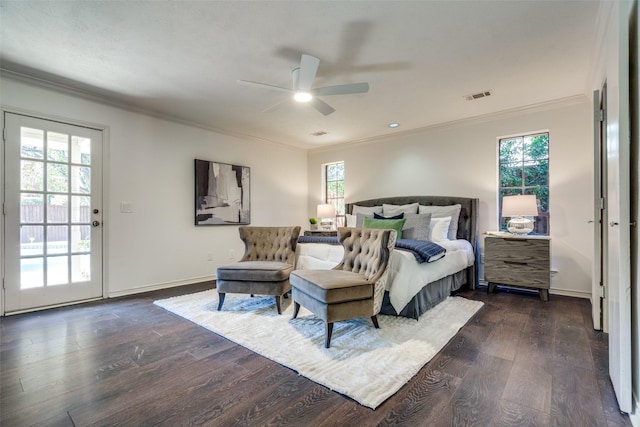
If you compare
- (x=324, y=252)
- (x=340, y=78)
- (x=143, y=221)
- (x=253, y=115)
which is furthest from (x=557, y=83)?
(x=143, y=221)

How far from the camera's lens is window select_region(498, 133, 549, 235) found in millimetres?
3887

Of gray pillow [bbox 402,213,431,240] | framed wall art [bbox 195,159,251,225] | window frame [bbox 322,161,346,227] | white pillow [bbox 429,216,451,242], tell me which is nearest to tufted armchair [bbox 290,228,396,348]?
gray pillow [bbox 402,213,431,240]

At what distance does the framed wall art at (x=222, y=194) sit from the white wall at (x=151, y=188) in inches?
4.2

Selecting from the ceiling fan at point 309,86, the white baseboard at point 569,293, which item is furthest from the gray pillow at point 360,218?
the white baseboard at point 569,293

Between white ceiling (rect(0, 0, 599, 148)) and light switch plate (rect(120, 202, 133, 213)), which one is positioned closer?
white ceiling (rect(0, 0, 599, 148))

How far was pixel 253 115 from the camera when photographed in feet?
13.7

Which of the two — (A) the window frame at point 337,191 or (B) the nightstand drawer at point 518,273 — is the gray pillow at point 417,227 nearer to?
(B) the nightstand drawer at point 518,273

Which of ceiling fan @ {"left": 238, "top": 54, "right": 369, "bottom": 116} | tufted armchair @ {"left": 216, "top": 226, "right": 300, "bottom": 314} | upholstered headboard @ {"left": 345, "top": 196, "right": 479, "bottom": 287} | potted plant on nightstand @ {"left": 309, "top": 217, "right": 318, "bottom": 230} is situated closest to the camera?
ceiling fan @ {"left": 238, "top": 54, "right": 369, "bottom": 116}

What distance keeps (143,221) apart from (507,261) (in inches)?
182

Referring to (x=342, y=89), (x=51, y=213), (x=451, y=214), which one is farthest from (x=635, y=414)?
(x=51, y=213)

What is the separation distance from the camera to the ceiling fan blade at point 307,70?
92.5 inches

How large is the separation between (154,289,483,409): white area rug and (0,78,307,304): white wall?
91cm

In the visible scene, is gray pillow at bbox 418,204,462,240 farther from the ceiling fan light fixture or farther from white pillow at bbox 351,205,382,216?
the ceiling fan light fixture

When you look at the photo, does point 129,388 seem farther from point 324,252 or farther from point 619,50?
point 619,50
